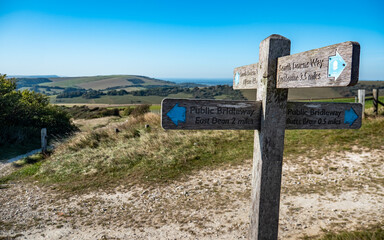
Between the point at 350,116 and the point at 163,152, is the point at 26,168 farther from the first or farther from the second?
the point at 350,116

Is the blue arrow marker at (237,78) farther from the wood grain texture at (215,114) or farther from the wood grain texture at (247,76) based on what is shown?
the wood grain texture at (215,114)

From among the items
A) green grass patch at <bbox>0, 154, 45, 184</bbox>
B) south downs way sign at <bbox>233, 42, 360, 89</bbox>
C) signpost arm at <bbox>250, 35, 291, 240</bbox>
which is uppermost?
south downs way sign at <bbox>233, 42, 360, 89</bbox>

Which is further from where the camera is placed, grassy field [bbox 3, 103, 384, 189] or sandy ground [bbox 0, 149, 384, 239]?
grassy field [bbox 3, 103, 384, 189]

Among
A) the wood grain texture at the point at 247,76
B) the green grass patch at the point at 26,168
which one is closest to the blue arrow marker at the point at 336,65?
the wood grain texture at the point at 247,76

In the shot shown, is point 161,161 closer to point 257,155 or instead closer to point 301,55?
point 257,155

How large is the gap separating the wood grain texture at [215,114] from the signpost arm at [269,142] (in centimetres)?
11

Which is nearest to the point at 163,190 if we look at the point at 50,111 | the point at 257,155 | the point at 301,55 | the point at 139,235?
the point at 139,235

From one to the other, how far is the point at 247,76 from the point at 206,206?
3332 mm

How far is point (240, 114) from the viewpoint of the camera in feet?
7.68

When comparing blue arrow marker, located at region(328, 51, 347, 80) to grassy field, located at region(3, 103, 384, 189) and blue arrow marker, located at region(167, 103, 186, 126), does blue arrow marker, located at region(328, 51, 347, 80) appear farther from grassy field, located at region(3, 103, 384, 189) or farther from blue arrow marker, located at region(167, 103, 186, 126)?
grassy field, located at region(3, 103, 384, 189)

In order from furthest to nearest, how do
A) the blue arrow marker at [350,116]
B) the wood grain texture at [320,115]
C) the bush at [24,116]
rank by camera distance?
1. the bush at [24,116]
2. the blue arrow marker at [350,116]
3. the wood grain texture at [320,115]

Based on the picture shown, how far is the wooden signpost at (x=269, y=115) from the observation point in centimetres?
221

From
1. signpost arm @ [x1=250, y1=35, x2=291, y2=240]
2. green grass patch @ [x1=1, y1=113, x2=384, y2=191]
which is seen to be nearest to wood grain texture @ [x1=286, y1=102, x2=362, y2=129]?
signpost arm @ [x1=250, y1=35, x2=291, y2=240]

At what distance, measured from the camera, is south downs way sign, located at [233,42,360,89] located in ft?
5.45
